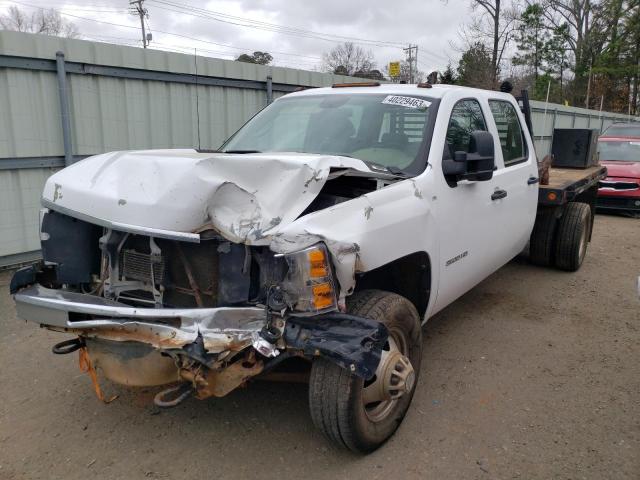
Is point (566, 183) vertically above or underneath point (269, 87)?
underneath

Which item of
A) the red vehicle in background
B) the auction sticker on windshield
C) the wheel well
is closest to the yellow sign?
the red vehicle in background

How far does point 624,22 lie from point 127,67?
38995mm

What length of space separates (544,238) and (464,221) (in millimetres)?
3143

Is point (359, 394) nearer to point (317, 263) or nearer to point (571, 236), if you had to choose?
point (317, 263)

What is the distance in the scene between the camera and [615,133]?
13430 mm

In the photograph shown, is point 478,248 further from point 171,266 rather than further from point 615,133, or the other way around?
point 615,133

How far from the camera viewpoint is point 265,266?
2.65 m

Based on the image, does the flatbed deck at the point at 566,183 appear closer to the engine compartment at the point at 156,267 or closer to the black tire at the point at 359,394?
the black tire at the point at 359,394

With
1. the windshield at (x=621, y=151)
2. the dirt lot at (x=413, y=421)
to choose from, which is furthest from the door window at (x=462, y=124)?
the windshield at (x=621, y=151)

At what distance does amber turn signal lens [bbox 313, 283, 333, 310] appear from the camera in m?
2.51

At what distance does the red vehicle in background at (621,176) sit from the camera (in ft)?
36.5

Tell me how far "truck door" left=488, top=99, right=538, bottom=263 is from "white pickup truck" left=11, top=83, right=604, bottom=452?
37.2 inches

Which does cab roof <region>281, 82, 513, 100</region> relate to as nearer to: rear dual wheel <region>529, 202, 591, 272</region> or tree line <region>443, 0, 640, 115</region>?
rear dual wheel <region>529, 202, 591, 272</region>

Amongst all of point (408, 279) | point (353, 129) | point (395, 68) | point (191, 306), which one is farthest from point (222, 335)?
point (395, 68)
